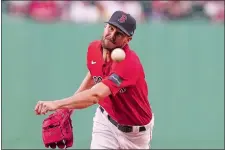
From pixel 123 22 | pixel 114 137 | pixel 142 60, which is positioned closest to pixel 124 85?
pixel 123 22

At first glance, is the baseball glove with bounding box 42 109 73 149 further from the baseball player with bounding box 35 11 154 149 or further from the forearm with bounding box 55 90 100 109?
the forearm with bounding box 55 90 100 109

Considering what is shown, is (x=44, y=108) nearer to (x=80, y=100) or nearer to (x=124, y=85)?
(x=80, y=100)

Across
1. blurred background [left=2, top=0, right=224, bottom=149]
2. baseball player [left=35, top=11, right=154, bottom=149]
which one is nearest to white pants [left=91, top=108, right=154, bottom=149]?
baseball player [left=35, top=11, right=154, bottom=149]

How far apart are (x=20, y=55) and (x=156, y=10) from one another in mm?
2555

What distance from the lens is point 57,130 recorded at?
636cm

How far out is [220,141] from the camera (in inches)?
456

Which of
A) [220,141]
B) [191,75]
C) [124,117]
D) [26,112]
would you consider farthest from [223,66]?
[124,117]

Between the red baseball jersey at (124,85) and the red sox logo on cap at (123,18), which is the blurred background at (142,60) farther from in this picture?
the red sox logo on cap at (123,18)

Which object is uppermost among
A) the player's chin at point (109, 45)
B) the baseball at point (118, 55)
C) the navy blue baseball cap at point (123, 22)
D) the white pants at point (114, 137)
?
the navy blue baseball cap at point (123, 22)

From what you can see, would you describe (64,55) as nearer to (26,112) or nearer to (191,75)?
(26,112)

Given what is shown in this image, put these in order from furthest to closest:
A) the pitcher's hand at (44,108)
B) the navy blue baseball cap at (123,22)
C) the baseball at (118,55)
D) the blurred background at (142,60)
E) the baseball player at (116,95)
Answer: the blurred background at (142,60)
the navy blue baseball cap at (123,22)
the baseball player at (116,95)
the baseball at (118,55)
the pitcher's hand at (44,108)

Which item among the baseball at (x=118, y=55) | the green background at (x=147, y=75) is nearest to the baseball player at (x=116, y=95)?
the baseball at (x=118, y=55)

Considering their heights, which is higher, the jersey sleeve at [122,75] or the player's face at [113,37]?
the player's face at [113,37]

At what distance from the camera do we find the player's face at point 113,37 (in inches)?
237
